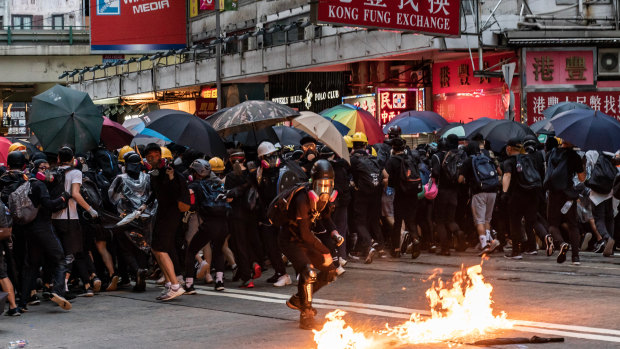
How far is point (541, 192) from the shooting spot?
616 inches

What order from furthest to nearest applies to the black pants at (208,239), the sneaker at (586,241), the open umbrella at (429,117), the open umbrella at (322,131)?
the open umbrella at (429,117)
the sneaker at (586,241)
the open umbrella at (322,131)
the black pants at (208,239)

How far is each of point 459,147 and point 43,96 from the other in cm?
647

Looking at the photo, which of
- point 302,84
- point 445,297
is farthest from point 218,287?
point 302,84

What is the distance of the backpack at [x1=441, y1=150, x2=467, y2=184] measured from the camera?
15.4 meters

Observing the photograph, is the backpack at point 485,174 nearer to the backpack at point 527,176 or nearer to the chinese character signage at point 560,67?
the backpack at point 527,176

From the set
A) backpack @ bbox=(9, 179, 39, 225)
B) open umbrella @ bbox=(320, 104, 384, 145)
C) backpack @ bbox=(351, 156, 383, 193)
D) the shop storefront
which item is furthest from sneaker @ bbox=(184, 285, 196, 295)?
the shop storefront

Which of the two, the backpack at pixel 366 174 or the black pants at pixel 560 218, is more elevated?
the backpack at pixel 366 174

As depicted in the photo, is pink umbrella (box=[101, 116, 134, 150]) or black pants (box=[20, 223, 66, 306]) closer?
black pants (box=[20, 223, 66, 306])

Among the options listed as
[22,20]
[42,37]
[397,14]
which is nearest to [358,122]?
[397,14]

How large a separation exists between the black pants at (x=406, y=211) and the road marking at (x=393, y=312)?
373 cm

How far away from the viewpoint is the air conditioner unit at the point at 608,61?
2647cm

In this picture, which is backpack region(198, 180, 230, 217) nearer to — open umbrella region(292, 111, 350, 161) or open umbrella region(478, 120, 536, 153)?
open umbrella region(292, 111, 350, 161)

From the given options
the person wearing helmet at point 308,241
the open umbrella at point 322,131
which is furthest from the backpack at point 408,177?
the person wearing helmet at point 308,241

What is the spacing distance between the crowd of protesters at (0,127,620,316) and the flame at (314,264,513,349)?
793 millimetres
